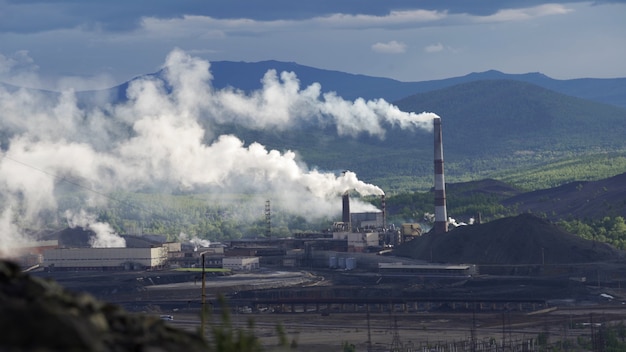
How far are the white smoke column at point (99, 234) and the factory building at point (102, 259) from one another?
13341 mm

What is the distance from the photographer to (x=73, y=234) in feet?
561

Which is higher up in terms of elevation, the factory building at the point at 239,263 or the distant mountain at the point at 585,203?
the distant mountain at the point at 585,203

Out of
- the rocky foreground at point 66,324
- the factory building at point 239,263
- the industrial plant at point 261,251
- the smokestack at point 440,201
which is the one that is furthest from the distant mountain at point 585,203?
the rocky foreground at point 66,324

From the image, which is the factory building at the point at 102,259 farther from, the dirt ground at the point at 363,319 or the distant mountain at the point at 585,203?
the distant mountain at the point at 585,203

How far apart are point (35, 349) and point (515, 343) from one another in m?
68.4

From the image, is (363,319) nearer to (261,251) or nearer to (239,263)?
(239,263)

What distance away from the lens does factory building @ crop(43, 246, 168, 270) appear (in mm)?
142875

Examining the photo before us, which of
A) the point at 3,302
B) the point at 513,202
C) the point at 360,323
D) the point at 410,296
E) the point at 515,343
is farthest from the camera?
the point at 513,202

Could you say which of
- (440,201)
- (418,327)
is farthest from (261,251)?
(418,327)

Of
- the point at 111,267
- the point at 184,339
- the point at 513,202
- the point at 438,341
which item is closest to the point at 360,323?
the point at 438,341

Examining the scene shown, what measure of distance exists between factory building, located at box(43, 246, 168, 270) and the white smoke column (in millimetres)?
13341

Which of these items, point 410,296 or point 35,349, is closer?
point 35,349

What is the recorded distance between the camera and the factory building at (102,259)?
469 ft

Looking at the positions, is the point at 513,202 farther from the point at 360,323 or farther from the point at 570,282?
the point at 360,323
